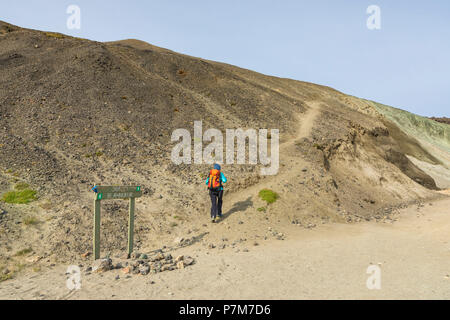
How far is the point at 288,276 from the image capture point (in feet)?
27.8

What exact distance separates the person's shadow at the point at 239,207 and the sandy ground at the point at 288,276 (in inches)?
115

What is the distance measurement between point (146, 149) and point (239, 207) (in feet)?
25.4

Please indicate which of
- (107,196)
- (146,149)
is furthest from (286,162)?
(107,196)

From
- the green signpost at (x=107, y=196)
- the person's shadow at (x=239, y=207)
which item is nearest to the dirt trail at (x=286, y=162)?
the person's shadow at (x=239, y=207)

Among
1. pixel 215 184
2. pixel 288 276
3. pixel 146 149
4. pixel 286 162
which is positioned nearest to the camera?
pixel 288 276

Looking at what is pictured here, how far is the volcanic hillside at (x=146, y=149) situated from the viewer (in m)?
13.6

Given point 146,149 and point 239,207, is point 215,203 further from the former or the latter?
point 146,149

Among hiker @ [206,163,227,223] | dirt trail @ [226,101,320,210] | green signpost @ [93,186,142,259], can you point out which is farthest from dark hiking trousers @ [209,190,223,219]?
green signpost @ [93,186,142,259]

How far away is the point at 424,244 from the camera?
1233 cm

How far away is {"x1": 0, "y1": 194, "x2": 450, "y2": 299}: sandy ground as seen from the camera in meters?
7.32

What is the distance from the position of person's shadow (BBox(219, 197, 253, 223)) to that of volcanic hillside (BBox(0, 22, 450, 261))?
0.12m

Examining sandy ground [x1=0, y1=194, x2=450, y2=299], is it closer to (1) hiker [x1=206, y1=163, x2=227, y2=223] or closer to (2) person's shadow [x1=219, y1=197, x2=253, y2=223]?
(1) hiker [x1=206, y1=163, x2=227, y2=223]

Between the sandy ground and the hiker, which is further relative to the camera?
the hiker

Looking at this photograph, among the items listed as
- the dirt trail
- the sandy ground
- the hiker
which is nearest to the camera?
the sandy ground
